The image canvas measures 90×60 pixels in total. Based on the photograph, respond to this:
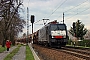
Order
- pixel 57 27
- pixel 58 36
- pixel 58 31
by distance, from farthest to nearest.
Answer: pixel 57 27 < pixel 58 31 < pixel 58 36

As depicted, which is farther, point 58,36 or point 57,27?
point 57,27

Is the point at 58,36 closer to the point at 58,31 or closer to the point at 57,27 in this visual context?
the point at 58,31

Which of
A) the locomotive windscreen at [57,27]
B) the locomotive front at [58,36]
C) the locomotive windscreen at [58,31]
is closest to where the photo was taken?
the locomotive front at [58,36]

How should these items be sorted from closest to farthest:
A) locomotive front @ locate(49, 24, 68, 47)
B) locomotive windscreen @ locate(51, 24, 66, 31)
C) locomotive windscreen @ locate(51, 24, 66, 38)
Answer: locomotive front @ locate(49, 24, 68, 47), locomotive windscreen @ locate(51, 24, 66, 38), locomotive windscreen @ locate(51, 24, 66, 31)

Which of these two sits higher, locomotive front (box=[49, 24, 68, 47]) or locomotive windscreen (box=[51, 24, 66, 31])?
locomotive windscreen (box=[51, 24, 66, 31])

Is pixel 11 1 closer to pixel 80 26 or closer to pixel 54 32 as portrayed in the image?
pixel 54 32

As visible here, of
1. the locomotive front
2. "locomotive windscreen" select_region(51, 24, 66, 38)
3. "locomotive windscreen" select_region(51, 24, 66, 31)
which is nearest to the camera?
the locomotive front

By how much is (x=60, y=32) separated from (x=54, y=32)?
86cm

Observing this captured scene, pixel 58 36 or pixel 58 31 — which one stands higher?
pixel 58 31

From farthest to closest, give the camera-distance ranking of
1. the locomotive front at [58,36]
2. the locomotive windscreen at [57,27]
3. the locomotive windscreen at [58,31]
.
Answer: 1. the locomotive windscreen at [57,27]
2. the locomotive windscreen at [58,31]
3. the locomotive front at [58,36]

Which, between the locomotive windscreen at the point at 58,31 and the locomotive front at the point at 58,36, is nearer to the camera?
the locomotive front at the point at 58,36

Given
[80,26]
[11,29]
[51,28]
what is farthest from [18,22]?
[80,26]

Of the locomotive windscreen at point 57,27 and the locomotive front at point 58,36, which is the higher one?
the locomotive windscreen at point 57,27

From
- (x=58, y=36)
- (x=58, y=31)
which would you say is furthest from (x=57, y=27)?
(x=58, y=36)
